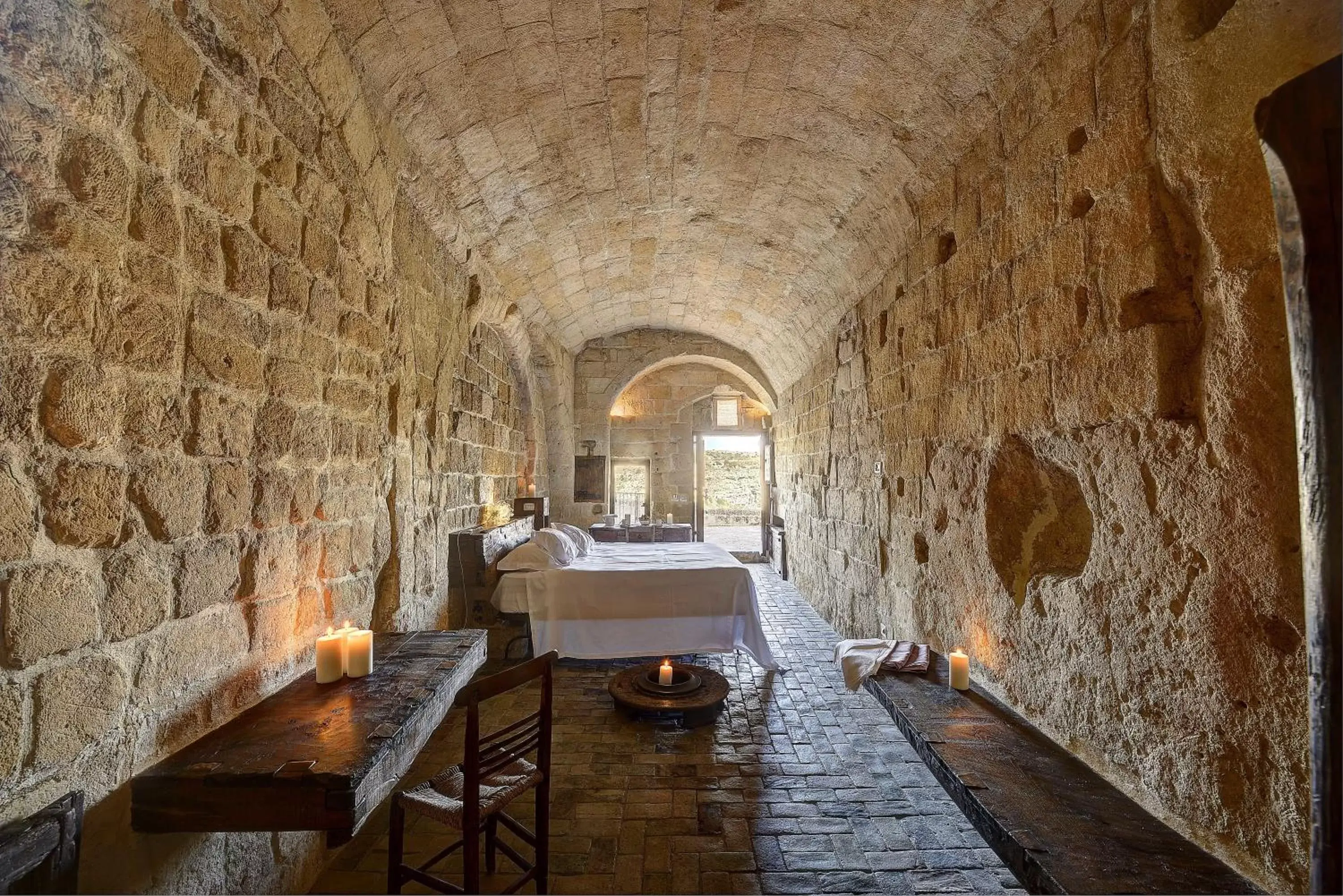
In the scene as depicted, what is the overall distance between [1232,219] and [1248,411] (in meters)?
0.44

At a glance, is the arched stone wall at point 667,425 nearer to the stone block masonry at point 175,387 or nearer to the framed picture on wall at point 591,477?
the framed picture on wall at point 591,477

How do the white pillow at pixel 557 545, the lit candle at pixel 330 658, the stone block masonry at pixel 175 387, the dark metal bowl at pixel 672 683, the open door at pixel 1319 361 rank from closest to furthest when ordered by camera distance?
1. the open door at pixel 1319 361
2. the stone block masonry at pixel 175 387
3. the lit candle at pixel 330 658
4. the dark metal bowl at pixel 672 683
5. the white pillow at pixel 557 545

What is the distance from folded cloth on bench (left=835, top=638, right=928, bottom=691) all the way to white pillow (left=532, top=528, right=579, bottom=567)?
2.57m

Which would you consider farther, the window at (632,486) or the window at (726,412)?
the window at (726,412)

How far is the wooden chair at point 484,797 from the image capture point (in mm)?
1784

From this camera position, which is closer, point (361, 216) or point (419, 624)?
point (361, 216)

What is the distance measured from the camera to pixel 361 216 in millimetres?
2449

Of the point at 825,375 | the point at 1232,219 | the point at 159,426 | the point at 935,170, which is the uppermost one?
the point at 935,170

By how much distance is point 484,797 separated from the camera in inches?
76.6

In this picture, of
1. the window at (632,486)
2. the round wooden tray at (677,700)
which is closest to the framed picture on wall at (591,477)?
the window at (632,486)

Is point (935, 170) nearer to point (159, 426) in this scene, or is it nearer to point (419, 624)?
point (159, 426)

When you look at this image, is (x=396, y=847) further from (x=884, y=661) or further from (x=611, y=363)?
(x=611, y=363)

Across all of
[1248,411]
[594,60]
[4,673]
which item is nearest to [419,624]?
[4,673]

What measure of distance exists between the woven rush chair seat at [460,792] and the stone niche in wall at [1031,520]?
1917mm
